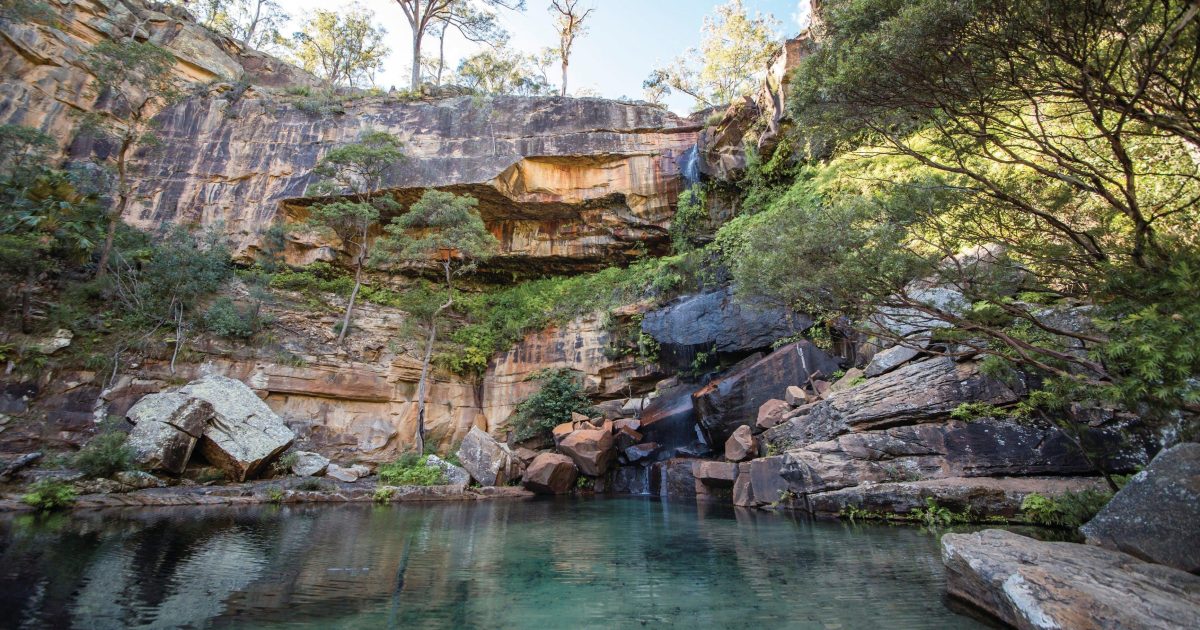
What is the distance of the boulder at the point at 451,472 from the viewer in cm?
1324

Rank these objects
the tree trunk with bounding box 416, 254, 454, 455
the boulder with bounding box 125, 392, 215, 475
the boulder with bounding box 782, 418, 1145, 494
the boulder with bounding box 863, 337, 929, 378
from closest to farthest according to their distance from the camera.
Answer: the boulder with bounding box 782, 418, 1145, 494, the boulder with bounding box 863, 337, 929, 378, the boulder with bounding box 125, 392, 215, 475, the tree trunk with bounding box 416, 254, 454, 455

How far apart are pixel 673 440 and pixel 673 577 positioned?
9.98 metres

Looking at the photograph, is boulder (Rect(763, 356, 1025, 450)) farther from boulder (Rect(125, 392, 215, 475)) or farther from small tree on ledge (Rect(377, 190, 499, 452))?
boulder (Rect(125, 392, 215, 475))

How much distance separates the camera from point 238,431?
12273 millimetres

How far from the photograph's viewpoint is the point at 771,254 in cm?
812

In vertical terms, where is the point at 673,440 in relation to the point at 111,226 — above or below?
below

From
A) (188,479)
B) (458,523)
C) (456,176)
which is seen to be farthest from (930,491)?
(456,176)

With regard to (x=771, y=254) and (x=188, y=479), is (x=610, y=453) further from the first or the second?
(x=188, y=479)

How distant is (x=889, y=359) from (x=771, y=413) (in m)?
2.65

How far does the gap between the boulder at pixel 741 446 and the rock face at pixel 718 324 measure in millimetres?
3182

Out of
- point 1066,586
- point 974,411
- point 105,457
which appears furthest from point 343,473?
point 1066,586

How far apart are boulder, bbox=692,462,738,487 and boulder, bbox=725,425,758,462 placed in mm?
210

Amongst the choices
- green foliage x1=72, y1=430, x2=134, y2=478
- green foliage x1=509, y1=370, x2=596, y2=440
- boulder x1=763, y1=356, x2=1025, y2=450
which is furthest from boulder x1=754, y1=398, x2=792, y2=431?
green foliage x1=72, y1=430, x2=134, y2=478

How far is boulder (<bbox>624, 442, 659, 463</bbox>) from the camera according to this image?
14.5 metres
